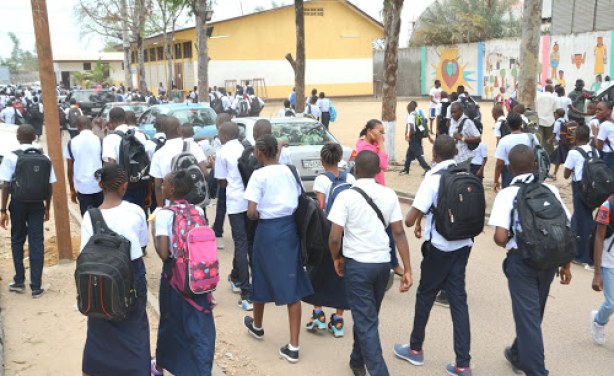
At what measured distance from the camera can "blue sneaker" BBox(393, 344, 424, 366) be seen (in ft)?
16.0

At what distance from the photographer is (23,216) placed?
20.6 feet

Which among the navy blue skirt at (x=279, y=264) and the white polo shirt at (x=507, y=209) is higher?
Result: the white polo shirt at (x=507, y=209)

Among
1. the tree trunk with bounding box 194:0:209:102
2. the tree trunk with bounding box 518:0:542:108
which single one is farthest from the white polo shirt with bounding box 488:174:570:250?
the tree trunk with bounding box 194:0:209:102

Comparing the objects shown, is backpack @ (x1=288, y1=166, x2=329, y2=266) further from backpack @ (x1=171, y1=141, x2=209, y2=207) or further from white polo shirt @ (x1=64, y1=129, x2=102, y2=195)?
white polo shirt @ (x1=64, y1=129, x2=102, y2=195)

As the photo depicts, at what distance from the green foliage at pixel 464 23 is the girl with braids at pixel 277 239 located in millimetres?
34266

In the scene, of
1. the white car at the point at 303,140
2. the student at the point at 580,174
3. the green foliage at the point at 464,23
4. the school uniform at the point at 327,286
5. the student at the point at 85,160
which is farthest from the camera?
the green foliage at the point at 464,23

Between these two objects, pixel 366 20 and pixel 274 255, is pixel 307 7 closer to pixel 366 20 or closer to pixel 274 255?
pixel 366 20

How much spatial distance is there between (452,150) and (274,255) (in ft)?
5.40

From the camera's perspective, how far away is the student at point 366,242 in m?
4.14

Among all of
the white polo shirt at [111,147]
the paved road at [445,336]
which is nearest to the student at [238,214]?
the paved road at [445,336]

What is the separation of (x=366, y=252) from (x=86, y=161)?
4426 millimetres

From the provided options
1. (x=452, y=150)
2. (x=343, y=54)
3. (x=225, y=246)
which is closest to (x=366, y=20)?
(x=343, y=54)

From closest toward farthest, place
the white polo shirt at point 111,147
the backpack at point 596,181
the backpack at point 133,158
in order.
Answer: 1. the backpack at point 596,181
2. the backpack at point 133,158
3. the white polo shirt at point 111,147

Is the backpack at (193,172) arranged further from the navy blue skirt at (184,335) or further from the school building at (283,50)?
the school building at (283,50)
